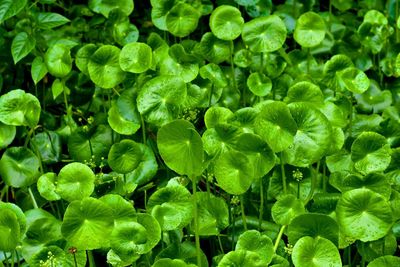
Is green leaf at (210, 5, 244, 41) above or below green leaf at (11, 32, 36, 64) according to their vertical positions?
above

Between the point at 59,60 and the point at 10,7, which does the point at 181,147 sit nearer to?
the point at 59,60

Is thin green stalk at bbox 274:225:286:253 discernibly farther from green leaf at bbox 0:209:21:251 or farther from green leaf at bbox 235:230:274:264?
green leaf at bbox 0:209:21:251

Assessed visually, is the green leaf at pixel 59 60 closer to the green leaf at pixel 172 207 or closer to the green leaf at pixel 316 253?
the green leaf at pixel 172 207

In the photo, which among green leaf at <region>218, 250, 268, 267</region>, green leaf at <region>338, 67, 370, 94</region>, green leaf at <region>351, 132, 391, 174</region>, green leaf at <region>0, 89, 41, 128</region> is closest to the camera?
green leaf at <region>218, 250, 268, 267</region>

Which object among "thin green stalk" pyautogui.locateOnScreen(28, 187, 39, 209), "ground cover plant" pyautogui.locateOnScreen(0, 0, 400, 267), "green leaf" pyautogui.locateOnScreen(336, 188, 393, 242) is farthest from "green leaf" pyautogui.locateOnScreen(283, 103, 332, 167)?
"thin green stalk" pyautogui.locateOnScreen(28, 187, 39, 209)

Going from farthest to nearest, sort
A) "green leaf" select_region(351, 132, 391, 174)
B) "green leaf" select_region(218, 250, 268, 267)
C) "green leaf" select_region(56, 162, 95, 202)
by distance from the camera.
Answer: "green leaf" select_region(351, 132, 391, 174) < "green leaf" select_region(56, 162, 95, 202) < "green leaf" select_region(218, 250, 268, 267)

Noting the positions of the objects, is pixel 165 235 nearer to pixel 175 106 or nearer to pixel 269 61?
pixel 175 106

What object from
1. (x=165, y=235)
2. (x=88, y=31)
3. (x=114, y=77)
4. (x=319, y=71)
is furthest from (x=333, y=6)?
(x=165, y=235)
